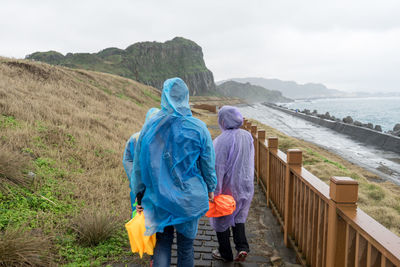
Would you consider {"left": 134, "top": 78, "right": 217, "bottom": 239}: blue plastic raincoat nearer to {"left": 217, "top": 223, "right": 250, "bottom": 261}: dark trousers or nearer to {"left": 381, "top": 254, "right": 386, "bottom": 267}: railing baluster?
{"left": 217, "top": 223, "right": 250, "bottom": 261}: dark trousers

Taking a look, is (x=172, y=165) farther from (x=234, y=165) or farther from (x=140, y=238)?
(x=234, y=165)

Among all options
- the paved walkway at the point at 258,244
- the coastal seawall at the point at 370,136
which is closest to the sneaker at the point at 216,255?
the paved walkway at the point at 258,244

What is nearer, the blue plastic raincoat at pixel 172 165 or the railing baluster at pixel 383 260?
the railing baluster at pixel 383 260

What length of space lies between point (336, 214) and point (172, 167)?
1.34 meters

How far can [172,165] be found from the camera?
239 centimetres

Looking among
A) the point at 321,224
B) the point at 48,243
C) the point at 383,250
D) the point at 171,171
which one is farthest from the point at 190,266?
the point at 48,243

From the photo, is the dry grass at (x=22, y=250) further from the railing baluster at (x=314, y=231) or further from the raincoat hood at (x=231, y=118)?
the railing baluster at (x=314, y=231)

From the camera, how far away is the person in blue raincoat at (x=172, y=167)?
7.79ft

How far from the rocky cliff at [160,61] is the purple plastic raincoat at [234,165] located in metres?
127

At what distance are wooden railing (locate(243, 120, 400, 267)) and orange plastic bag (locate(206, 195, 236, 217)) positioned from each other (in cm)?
83

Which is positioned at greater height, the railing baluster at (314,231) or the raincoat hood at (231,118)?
the raincoat hood at (231,118)

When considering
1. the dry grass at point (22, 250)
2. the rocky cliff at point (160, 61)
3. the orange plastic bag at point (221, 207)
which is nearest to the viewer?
the dry grass at point (22, 250)

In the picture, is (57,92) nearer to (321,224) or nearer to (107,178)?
(107,178)

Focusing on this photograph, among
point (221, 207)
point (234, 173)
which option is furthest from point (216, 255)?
point (234, 173)
